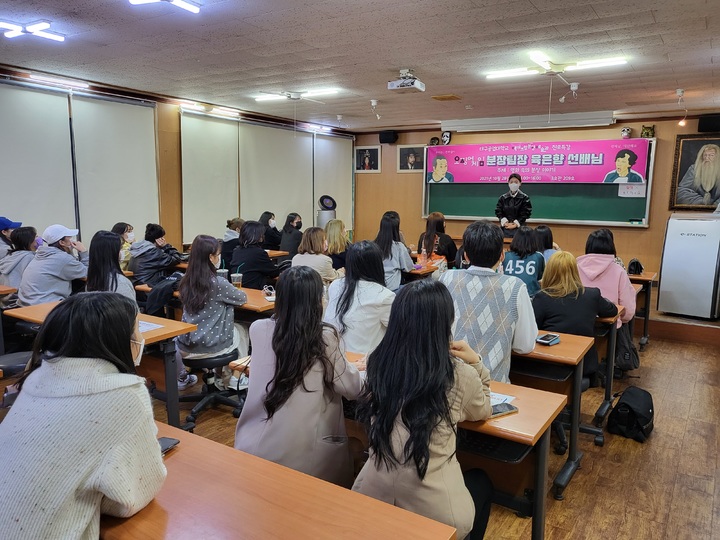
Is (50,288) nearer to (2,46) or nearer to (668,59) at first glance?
(2,46)

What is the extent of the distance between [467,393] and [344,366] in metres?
0.45

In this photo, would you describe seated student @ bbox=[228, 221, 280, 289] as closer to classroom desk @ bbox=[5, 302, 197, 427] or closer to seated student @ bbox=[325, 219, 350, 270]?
seated student @ bbox=[325, 219, 350, 270]

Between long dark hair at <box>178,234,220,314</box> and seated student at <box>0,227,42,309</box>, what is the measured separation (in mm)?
1931

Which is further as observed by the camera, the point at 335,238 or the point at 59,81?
the point at 59,81

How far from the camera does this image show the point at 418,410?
1.47 m

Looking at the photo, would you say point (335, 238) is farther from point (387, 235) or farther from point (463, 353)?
point (463, 353)

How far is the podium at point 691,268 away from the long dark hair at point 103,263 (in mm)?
5965

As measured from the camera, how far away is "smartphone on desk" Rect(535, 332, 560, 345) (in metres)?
2.78

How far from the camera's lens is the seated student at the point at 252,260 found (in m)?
4.86

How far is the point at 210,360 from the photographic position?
11.3 feet

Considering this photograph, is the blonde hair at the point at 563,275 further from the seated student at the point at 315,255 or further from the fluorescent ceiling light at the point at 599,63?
the fluorescent ceiling light at the point at 599,63

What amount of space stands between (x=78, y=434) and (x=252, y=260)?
3.75 metres

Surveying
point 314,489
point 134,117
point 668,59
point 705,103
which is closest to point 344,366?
point 314,489

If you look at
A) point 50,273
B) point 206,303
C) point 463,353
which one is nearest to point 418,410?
point 463,353
